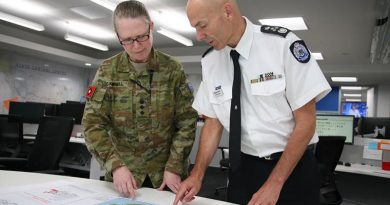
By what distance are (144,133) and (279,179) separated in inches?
22.9

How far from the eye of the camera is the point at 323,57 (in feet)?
29.8

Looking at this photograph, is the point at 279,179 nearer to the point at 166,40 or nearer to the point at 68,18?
the point at 68,18

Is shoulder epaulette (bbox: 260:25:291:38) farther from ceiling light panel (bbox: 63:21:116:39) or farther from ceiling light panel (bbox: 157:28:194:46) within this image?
ceiling light panel (bbox: 63:21:116:39)

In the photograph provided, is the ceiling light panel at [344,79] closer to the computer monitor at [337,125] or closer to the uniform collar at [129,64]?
the computer monitor at [337,125]

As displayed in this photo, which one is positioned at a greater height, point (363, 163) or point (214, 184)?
point (363, 163)

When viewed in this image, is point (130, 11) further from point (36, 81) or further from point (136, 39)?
point (36, 81)

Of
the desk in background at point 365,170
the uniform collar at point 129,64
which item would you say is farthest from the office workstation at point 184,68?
the uniform collar at point 129,64

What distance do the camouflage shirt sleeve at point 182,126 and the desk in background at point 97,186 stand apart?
0.52ft

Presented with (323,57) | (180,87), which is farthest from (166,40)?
(180,87)

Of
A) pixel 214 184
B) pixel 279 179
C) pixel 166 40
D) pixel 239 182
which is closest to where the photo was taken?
pixel 279 179

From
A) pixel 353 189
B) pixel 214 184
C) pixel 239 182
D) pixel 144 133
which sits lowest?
pixel 214 184

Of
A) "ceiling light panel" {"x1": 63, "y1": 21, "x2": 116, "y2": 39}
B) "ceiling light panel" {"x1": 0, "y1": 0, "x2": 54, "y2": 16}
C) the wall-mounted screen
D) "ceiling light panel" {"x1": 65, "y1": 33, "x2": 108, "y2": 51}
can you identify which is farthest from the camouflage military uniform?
the wall-mounted screen

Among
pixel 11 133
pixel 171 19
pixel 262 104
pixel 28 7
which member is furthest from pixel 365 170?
pixel 28 7

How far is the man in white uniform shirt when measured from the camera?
1031 mm
